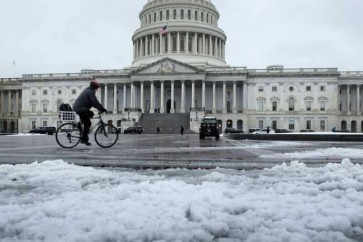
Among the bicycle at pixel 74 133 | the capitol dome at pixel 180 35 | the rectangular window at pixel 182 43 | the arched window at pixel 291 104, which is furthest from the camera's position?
the rectangular window at pixel 182 43

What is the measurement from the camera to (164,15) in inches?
3994

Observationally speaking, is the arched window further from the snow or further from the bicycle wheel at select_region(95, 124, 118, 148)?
the snow

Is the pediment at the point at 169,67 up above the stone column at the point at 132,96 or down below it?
above

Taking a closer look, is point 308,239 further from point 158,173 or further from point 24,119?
point 24,119

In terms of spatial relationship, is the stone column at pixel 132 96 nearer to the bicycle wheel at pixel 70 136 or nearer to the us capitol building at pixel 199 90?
the us capitol building at pixel 199 90

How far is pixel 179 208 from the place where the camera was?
371 cm

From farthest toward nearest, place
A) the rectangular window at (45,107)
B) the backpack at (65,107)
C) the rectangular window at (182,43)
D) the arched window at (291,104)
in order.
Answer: the rectangular window at (182,43), the rectangular window at (45,107), the arched window at (291,104), the backpack at (65,107)

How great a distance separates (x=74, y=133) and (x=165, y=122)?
61.8m

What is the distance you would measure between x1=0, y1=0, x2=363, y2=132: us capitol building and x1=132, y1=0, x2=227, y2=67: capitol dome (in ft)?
0.82

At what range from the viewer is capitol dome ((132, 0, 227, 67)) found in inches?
3807

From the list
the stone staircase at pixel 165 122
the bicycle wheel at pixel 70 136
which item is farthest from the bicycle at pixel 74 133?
the stone staircase at pixel 165 122

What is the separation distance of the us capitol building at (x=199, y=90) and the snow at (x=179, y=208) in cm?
7133

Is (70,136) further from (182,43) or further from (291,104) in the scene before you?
(182,43)

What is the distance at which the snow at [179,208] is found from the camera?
301cm
